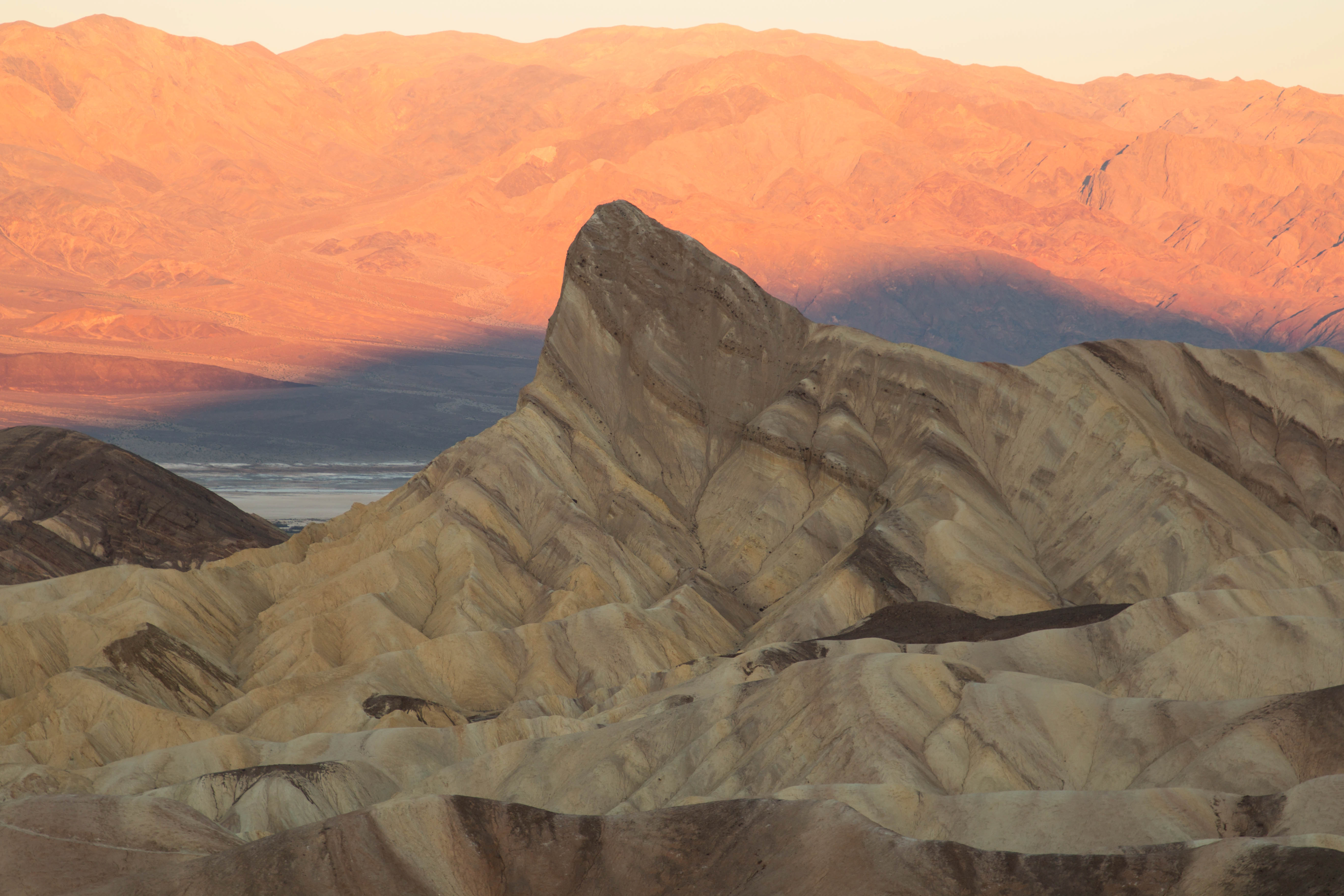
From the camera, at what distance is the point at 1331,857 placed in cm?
2011

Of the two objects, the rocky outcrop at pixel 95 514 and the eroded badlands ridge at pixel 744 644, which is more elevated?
the eroded badlands ridge at pixel 744 644

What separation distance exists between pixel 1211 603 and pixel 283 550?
3748 cm

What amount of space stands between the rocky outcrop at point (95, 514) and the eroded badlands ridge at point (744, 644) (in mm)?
16805

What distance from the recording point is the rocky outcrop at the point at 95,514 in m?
68.4

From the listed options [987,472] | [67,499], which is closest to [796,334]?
[987,472]

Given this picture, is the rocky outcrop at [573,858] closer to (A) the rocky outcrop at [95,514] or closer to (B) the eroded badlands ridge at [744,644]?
(B) the eroded badlands ridge at [744,644]

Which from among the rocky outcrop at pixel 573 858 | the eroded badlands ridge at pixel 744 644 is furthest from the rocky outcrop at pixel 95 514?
the rocky outcrop at pixel 573 858

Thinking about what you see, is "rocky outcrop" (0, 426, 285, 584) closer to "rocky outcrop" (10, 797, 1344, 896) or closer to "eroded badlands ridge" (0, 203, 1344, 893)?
"eroded badlands ridge" (0, 203, 1344, 893)

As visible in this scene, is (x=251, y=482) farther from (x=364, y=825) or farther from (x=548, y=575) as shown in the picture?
(x=364, y=825)

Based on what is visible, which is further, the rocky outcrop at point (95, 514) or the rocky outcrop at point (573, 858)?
the rocky outcrop at point (95, 514)

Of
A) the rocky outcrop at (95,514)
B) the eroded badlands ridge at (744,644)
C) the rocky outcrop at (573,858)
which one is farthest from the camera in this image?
the rocky outcrop at (95,514)

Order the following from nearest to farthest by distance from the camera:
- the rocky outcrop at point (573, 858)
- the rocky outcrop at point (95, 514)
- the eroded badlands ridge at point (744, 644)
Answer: the rocky outcrop at point (573, 858), the eroded badlands ridge at point (744, 644), the rocky outcrop at point (95, 514)

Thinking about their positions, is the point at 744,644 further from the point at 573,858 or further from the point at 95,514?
the point at 95,514

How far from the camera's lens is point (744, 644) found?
5056cm
